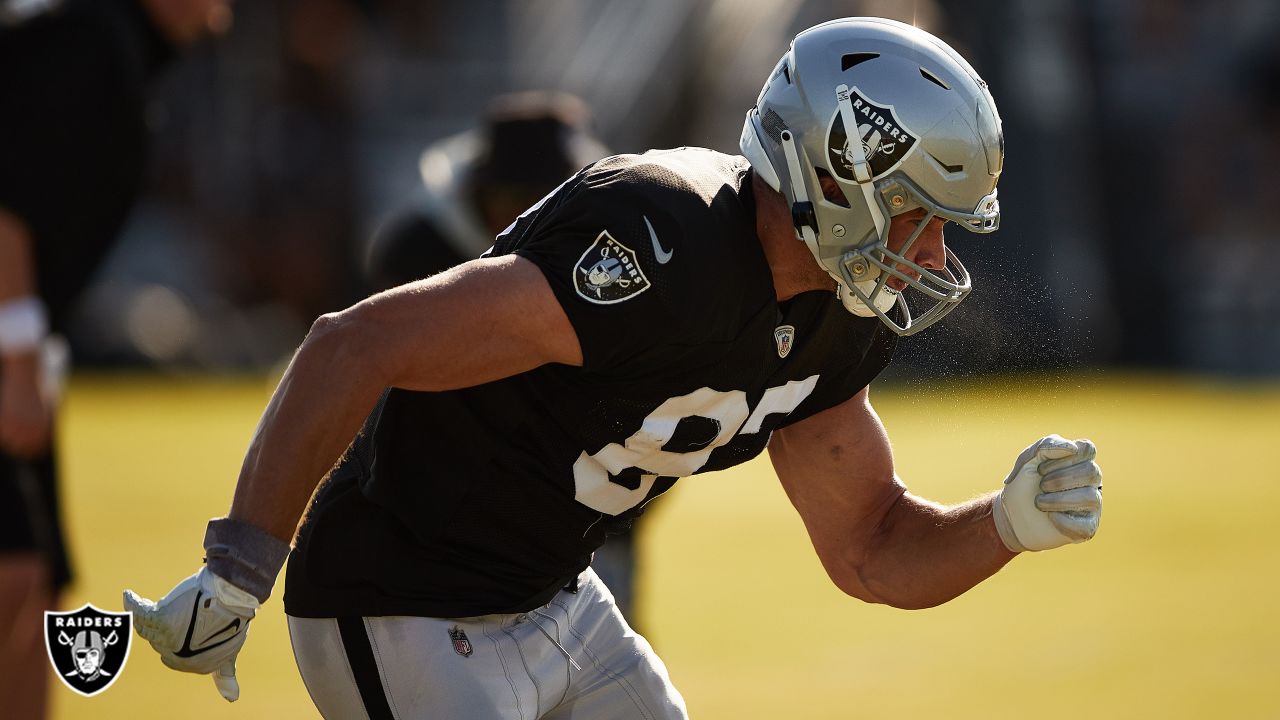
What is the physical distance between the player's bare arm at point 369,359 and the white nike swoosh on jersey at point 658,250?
8.1 inches

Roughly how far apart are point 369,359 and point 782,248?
2.91ft

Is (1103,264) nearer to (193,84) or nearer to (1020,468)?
(193,84)

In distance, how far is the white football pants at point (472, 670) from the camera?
3025 mm

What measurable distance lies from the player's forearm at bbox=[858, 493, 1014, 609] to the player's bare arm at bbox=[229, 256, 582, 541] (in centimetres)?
113

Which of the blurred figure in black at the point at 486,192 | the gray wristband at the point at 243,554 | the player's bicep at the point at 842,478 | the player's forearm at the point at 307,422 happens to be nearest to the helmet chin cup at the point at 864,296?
the player's bicep at the point at 842,478

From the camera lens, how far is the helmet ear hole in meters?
3.11

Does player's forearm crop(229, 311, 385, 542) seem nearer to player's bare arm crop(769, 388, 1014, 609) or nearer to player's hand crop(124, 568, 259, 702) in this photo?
player's hand crop(124, 568, 259, 702)

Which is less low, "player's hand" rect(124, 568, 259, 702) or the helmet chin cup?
the helmet chin cup

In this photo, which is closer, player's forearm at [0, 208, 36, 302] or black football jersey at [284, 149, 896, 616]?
black football jersey at [284, 149, 896, 616]

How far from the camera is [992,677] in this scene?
263 inches

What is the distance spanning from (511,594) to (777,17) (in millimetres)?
17944

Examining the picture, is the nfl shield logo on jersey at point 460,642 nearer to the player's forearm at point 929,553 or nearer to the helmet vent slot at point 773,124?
the player's forearm at point 929,553
